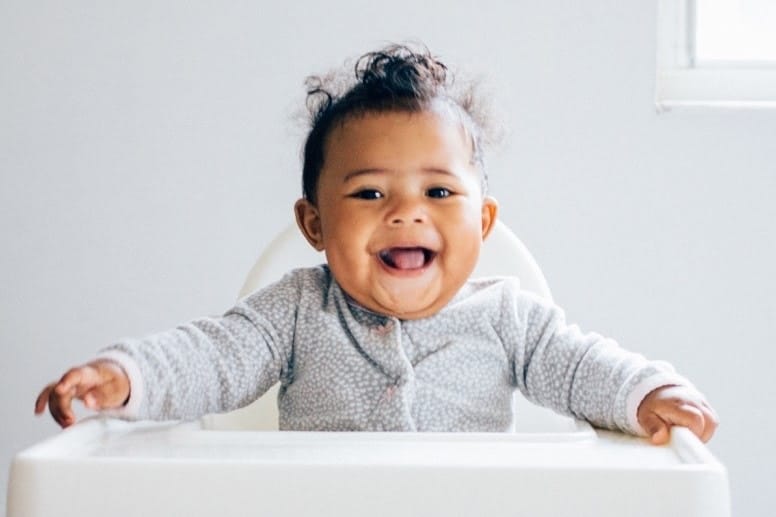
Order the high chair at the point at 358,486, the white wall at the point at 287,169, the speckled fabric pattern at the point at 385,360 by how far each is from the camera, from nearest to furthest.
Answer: the high chair at the point at 358,486 → the speckled fabric pattern at the point at 385,360 → the white wall at the point at 287,169

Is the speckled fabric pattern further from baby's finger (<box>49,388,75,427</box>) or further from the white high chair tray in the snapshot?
the white high chair tray

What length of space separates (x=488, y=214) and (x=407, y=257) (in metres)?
0.13

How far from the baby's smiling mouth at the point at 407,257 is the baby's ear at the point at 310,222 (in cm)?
10

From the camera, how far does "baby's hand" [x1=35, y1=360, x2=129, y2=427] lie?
690 millimetres

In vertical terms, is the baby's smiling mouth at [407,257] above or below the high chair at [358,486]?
above

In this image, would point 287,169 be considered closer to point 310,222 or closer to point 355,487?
point 310,222

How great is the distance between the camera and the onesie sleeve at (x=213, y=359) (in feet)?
2.52

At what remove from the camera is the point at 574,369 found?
2.81 feet

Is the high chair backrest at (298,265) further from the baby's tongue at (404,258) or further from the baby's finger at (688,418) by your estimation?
the baby's finger at (688,418)

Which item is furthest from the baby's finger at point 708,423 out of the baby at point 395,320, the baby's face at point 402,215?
the baby's face at point 402,215

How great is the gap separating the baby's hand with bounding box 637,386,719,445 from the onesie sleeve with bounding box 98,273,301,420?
12.1 inches

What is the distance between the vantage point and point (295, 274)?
3.18ft

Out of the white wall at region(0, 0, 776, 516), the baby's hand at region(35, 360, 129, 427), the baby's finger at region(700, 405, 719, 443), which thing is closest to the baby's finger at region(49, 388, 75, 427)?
the baby's hand at region(35, 360, 129, 427)

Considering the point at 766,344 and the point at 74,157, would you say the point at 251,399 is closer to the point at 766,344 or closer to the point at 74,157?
the point at 74,157
